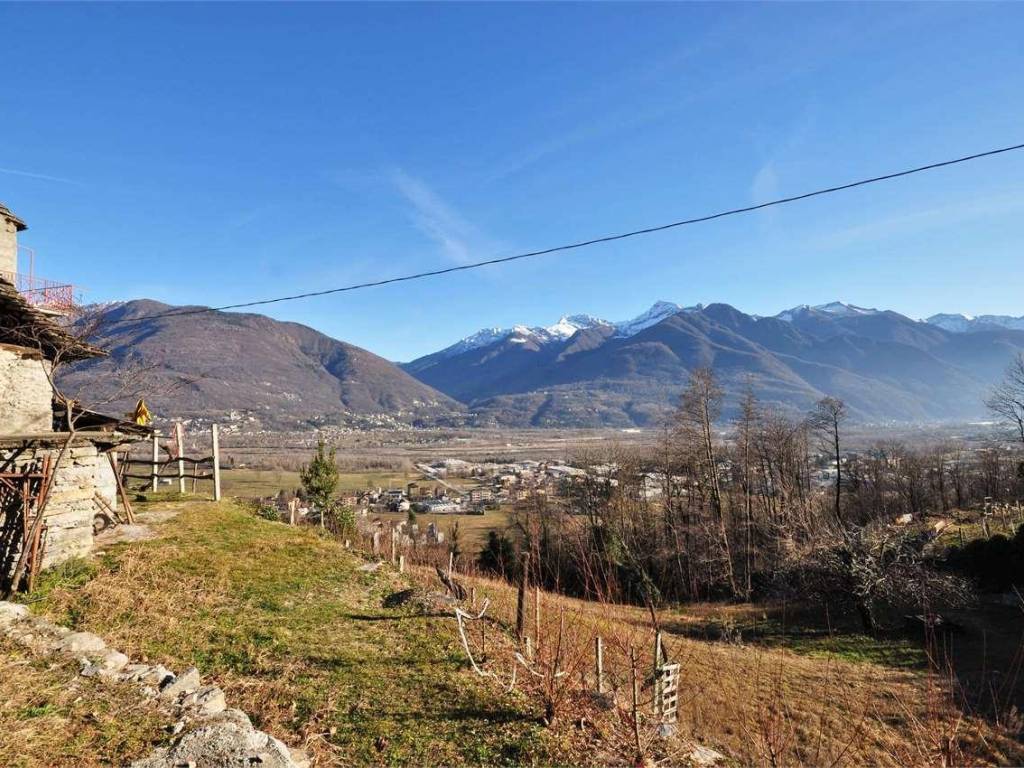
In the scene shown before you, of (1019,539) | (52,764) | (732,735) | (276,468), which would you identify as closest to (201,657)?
(52,764)

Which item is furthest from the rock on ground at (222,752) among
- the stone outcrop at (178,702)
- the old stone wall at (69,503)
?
the old stone wall at (69,503)

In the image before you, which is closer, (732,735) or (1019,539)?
(732,735)

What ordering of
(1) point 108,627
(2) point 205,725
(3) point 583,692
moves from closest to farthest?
(2) point 205,725, (3) point 583,692, (1) point 108,627

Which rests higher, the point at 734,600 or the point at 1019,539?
the point at 1019,539

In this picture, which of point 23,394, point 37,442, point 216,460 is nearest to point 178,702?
point 37,442

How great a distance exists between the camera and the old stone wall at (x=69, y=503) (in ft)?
34.4

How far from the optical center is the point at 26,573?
32.0ft

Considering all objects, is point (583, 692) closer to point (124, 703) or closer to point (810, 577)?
point (124, 703)

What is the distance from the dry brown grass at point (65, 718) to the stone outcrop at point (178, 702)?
7.7 inches

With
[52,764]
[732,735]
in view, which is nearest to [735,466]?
[732,735]

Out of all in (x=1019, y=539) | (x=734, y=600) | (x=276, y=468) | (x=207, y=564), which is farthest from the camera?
(x=276, y=468)

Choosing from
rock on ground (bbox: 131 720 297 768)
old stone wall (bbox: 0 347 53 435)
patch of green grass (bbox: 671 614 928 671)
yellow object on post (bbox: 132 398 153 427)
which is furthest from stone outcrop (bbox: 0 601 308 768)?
patch of green grass (bbox: 671 614 928 671)

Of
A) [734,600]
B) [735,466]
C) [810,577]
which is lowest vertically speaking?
[734,600]

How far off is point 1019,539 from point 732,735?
23286mm
